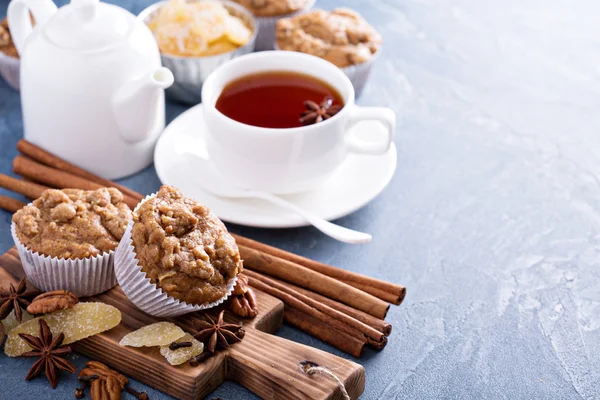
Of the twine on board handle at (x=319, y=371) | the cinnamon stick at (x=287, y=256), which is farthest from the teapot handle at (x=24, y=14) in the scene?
the twine on board handle at (x=319, y=371)

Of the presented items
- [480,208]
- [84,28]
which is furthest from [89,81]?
[480,208]

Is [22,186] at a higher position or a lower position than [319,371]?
lower

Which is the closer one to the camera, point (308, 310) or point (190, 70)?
point (308, 310)

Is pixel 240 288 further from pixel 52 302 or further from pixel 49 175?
pixel 49 175

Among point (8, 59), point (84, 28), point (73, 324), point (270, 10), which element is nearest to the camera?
point (73, 324)

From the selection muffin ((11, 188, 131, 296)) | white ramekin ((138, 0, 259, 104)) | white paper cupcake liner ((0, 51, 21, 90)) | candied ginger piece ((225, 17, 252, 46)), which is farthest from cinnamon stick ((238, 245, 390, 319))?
white paper cupcake liner ((0, 51, 21, 90))

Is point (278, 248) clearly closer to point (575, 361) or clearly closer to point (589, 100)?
point (575, 361)
